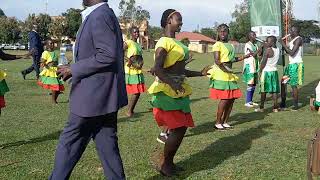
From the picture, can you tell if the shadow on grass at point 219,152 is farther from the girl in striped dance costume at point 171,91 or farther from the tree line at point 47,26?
the tree line at point 47,26

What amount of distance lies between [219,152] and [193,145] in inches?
20.2

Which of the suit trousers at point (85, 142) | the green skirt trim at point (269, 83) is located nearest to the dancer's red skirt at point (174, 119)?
the suit trousers at point (85, 142)

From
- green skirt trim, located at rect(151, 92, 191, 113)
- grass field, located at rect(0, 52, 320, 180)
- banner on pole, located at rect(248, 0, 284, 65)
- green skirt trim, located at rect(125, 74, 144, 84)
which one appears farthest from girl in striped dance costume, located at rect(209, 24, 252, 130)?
banner on pole, located at rect(248, 0, 284, 65)

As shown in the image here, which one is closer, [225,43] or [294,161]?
[294,161]

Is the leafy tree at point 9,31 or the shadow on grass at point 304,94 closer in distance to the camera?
the shadow on grass at point 304,94

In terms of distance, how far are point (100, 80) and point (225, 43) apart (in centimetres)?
467

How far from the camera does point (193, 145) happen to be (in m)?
6.99

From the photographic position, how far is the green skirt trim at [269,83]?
34.0ft

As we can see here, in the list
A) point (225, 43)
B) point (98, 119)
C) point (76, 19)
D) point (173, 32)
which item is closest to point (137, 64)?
point (225, 43)

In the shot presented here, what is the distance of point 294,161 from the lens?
614 cm

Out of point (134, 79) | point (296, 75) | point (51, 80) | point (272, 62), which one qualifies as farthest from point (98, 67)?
point (51, 80)

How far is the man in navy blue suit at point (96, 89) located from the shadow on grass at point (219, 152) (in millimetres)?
1389

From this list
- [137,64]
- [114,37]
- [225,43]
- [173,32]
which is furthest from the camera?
[137,64]

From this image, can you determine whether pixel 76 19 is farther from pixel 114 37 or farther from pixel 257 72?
pixel 114 37
